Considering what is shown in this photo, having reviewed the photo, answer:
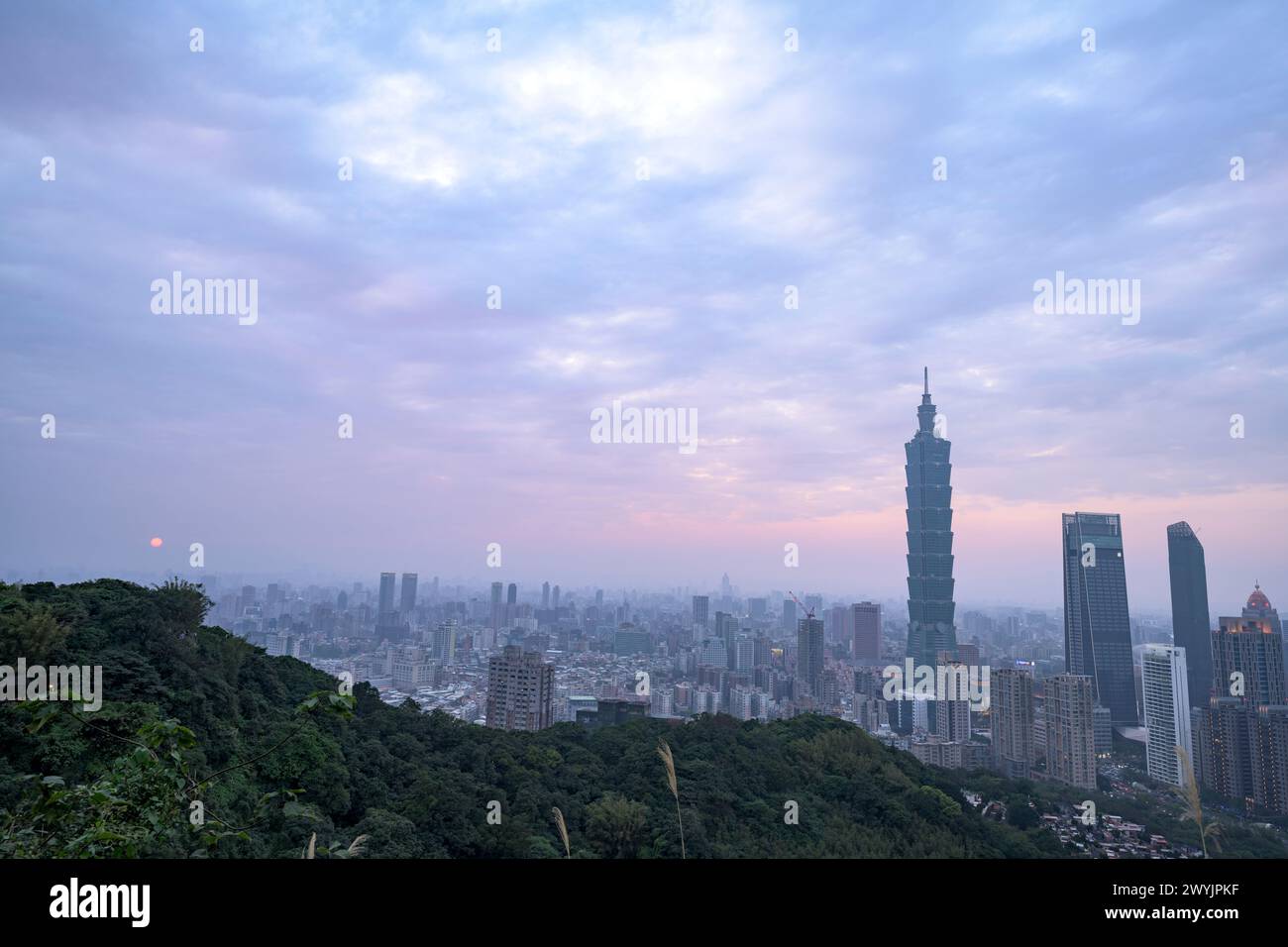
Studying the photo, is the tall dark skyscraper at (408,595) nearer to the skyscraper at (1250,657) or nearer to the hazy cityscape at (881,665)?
the hazy cityscape at (881,665)

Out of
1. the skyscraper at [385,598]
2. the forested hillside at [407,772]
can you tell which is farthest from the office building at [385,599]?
the forested hillside at [407,772]

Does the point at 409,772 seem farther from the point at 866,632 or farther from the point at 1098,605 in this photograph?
the point at 866,632

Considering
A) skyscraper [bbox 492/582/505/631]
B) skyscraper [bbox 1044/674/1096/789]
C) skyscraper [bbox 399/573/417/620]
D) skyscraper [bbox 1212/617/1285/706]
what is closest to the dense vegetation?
skyscraper [bbox 1212/617/1285/706]

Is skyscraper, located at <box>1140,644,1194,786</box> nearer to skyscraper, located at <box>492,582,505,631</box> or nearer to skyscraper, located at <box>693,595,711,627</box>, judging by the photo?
skyscraper, located at <box>693,595,711,627</box>

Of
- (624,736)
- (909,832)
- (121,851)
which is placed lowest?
(909,832)
